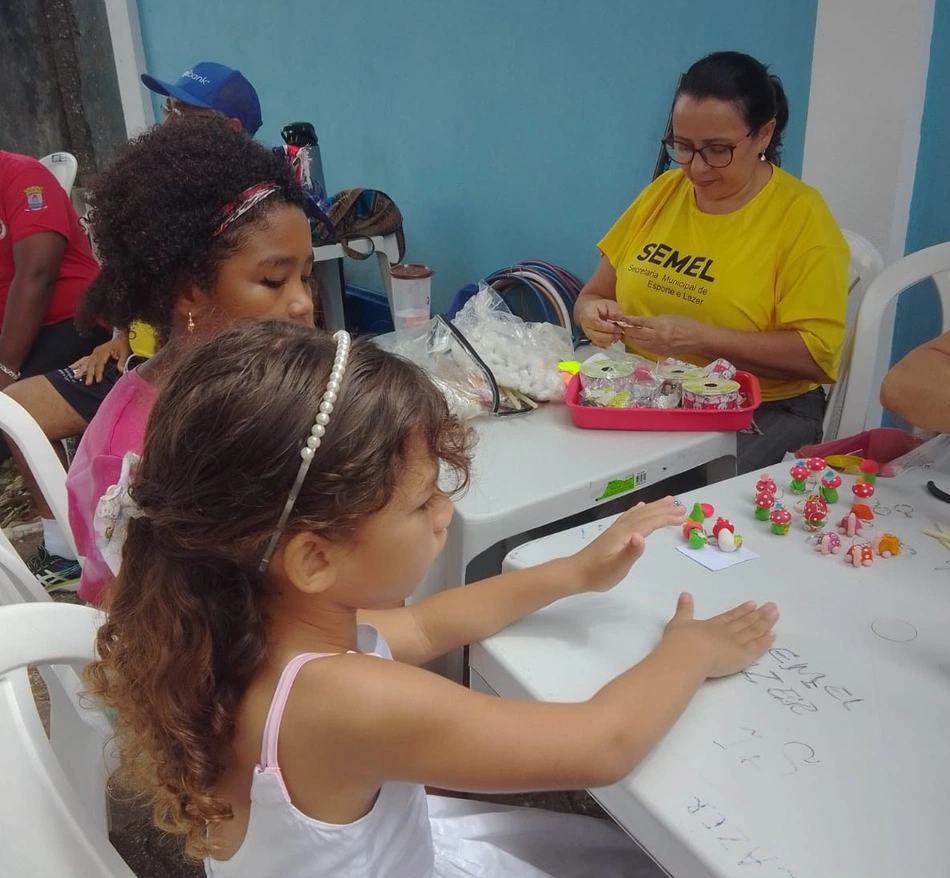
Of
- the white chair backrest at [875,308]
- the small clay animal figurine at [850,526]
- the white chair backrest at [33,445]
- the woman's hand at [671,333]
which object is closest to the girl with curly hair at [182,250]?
the white chair backrest at [33,445]

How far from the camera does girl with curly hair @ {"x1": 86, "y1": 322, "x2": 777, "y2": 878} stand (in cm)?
66

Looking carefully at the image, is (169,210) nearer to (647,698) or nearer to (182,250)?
(182,250)

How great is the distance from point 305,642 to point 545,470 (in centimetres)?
54

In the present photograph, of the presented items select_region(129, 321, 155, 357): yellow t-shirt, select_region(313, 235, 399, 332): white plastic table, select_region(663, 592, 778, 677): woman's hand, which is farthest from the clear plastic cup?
select_region(663, 592, 778, 677): woman's hand

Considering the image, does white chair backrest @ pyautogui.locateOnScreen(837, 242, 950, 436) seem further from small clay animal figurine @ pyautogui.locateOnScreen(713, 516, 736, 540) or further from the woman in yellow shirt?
small clay animal figurine @ pyautogui.locateOnScreen(713, 516, 736, 540)

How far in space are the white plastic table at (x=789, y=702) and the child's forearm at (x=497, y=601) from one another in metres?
0.02

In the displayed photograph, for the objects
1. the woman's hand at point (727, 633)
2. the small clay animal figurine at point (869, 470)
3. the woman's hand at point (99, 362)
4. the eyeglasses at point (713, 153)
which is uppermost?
the eyeglasses at point (713, 153)

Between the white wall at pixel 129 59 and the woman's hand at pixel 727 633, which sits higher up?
the white wall at pixel 129 59

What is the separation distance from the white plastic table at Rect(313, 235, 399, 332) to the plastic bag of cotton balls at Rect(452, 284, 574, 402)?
1.52 meters

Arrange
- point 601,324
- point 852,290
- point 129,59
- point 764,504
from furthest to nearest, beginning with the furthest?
point 129,59
point 852,290
point 601,324
point 764,504

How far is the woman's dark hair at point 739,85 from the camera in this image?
5.20 feet

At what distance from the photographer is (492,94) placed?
2.83 m

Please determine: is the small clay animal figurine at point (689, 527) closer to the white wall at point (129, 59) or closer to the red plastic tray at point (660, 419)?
the red plastic tray at point (660, 419)

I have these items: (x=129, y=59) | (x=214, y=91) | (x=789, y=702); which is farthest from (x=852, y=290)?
(x=129, y=59)
